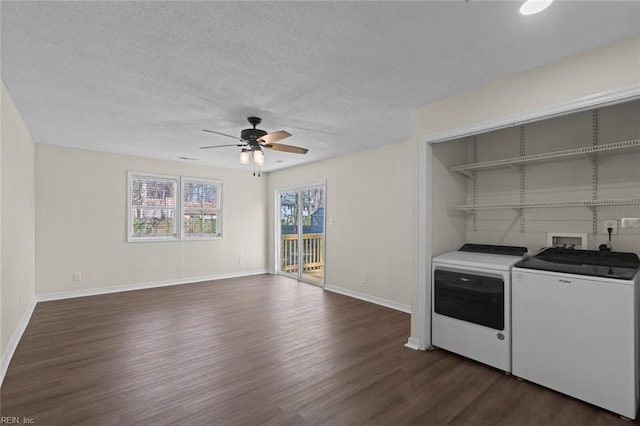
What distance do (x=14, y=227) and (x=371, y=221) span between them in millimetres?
4329

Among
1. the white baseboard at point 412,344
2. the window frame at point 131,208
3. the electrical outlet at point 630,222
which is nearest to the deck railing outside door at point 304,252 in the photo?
the window frame at point 131,208

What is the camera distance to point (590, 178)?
2664mm

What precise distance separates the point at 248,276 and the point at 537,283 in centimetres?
559

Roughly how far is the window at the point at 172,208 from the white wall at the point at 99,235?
13cm

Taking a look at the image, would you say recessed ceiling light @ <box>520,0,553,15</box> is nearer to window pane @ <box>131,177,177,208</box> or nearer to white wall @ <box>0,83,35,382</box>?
white wall @ <box>0,83,35,382</box>

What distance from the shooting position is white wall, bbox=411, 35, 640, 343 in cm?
200

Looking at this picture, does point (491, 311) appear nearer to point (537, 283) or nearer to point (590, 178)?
point (537, 283)

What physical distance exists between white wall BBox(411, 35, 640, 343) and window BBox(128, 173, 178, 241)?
4.88 m

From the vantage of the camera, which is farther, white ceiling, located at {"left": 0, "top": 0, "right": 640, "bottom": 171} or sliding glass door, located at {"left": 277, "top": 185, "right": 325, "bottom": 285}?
sliding glass door, located at {"left": 277, "top": 185, "right": 325, "bottom": 285}

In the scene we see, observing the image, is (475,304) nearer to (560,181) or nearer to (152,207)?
(560,181)

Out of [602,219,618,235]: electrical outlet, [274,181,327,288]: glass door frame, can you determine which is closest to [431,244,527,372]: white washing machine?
[602,219,618,235]: electrical outlet

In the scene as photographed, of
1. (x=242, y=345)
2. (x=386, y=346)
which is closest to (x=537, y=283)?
(x=386, y=346)

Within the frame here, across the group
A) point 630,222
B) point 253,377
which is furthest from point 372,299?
point 630,222

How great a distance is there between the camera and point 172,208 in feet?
19.8
